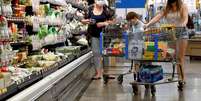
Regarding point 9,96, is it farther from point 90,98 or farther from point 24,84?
point 90,98

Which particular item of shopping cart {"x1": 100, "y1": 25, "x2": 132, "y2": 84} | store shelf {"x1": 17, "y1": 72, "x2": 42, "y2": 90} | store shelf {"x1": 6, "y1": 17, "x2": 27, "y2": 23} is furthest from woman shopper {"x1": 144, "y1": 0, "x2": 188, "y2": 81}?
store shelf {"x1": 17, "y1": 72, "x2": 42, "y2": 90}

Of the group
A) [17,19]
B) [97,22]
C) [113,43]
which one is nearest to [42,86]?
[17,19]

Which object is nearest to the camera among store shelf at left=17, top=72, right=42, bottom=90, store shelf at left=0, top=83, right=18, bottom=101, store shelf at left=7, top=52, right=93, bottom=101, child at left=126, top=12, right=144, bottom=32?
store shelf at left=0, top=83, right=18, bottom=101

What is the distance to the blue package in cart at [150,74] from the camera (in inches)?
232

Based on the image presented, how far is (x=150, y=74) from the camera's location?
586 centimetres

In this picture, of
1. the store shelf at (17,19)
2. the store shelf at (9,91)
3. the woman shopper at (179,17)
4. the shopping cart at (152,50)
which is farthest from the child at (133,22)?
the store shelf at (9,91)

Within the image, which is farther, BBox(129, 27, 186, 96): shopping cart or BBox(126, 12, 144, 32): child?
BBox(126, 12, 144, 32): child

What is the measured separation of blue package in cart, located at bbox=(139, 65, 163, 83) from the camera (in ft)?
19.3

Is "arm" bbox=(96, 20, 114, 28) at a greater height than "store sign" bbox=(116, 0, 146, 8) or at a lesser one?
lesser

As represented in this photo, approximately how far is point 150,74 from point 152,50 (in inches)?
14.1

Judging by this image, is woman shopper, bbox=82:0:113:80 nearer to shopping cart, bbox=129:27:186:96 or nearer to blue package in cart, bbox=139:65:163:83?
shopping cart, bbox=129:27:186:96

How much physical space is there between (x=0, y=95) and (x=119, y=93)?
3.55 metres

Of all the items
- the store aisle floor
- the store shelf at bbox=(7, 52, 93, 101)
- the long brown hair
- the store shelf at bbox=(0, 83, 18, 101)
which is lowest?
the store aisle floor

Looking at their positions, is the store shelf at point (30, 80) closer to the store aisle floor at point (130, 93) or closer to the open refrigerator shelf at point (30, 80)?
the open refrigerator shelf at point (30, 80)
